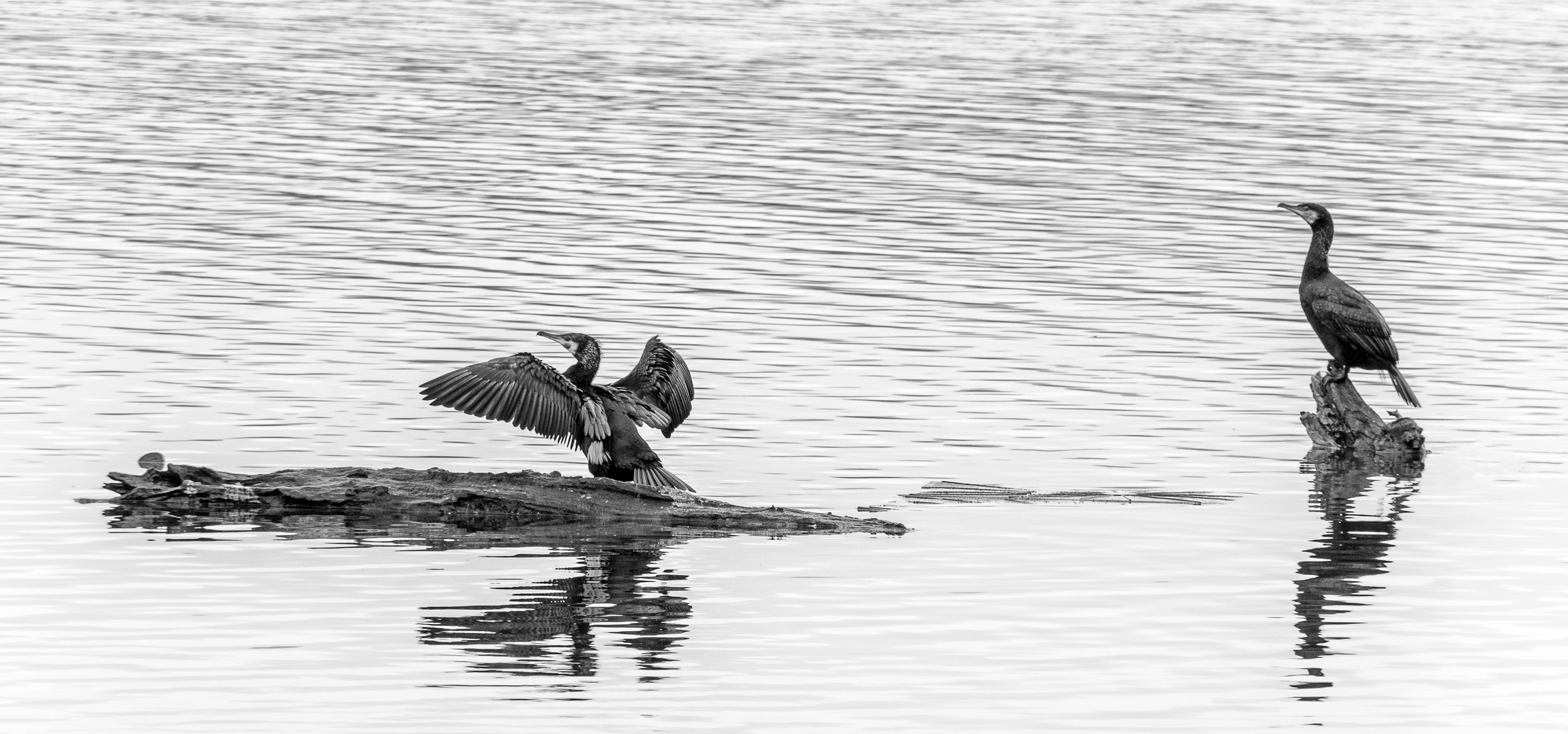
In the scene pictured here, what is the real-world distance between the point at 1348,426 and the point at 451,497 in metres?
7.11

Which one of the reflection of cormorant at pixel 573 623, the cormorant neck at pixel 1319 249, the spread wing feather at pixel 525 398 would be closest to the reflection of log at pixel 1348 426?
the cormorant neck at pixel 1319 249

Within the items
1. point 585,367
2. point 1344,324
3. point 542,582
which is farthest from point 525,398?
point 1344,324

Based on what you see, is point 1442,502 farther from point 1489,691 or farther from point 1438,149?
point 1438,149

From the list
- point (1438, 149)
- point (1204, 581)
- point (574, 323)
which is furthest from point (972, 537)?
point (1438, 149)

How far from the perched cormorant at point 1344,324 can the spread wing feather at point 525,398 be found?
5993 mm

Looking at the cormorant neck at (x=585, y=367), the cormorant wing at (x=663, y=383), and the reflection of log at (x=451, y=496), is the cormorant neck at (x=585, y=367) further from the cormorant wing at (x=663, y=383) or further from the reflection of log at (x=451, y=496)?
the reflection of log at (x=451, y=496)

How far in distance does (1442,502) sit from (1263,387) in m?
4.56

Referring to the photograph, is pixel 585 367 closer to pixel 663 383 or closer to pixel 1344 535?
pixel 663 383

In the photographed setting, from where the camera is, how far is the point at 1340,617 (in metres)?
13.3

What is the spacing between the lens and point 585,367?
48.8 feet

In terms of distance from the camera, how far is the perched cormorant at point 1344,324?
1756 centimetres

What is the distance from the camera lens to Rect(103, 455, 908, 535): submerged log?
1423cm

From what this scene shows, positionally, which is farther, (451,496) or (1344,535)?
(1344,535)

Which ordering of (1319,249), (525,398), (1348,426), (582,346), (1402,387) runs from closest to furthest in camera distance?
(525,398) < (582,346) < (1348,426) < (1402,387) < (1319,249)
